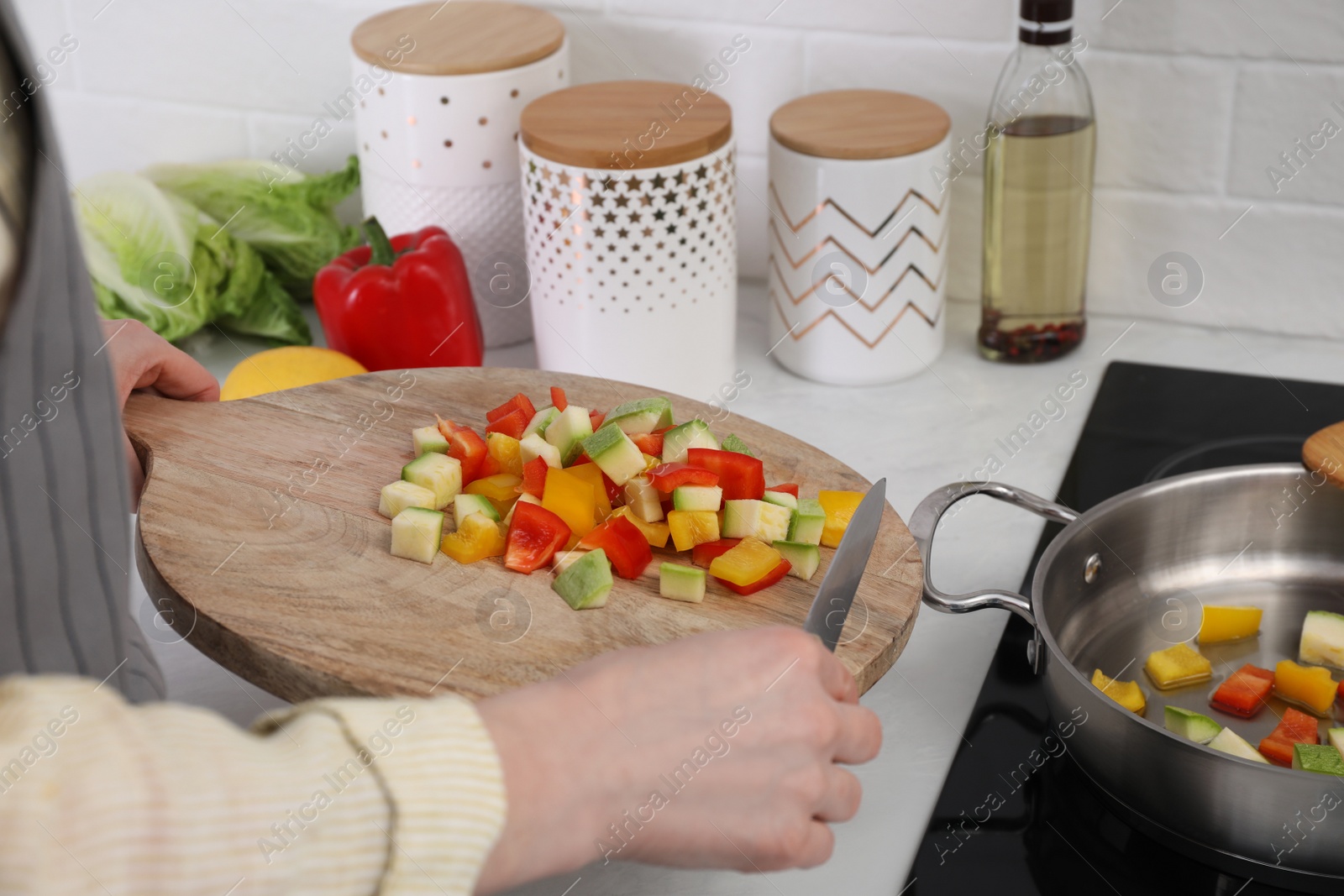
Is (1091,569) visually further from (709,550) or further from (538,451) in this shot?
(538,451)

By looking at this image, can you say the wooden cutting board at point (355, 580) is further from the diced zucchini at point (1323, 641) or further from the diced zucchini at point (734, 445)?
the diced zucchini at point (1323, 641)

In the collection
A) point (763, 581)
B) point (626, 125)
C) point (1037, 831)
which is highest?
point (626, 125)

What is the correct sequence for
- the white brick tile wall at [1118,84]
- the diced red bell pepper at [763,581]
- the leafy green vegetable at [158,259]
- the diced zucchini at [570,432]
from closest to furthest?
1. the diced red bell pepper at [763,581]
2. the diced zucchini at [570,432]
3. the white brick tile wall at [1118,84]
4. the leafy green vegetable at [158,259]

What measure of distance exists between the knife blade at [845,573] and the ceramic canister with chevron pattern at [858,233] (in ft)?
1.47

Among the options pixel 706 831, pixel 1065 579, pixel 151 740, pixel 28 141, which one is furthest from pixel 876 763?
pixel 28 141

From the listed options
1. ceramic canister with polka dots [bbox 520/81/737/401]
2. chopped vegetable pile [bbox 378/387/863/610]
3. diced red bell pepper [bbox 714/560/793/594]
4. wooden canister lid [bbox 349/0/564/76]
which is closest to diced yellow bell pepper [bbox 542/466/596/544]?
chopped vegetable pile [bbox 378/387/863/610]

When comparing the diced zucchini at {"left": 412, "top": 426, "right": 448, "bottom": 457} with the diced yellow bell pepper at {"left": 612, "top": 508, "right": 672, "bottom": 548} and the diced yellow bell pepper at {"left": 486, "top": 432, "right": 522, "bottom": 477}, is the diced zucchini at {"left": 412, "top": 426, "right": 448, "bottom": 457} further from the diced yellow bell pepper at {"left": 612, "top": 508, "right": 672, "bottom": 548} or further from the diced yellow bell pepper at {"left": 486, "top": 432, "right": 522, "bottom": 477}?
the diced yellow bell pepper at {"left": 612, "top": 508, "right": 672, "bottom": 548}

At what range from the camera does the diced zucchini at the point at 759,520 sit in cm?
82

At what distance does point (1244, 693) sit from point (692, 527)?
38cm

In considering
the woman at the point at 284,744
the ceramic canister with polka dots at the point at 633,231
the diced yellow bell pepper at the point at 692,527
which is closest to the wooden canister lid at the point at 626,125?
the ceramic canister with polka dots at the point at 633,231

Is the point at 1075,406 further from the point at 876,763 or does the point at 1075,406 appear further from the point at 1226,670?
the point at 876,763

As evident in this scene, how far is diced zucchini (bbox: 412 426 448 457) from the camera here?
0.92 m

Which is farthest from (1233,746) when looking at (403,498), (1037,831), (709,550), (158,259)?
(158,259)

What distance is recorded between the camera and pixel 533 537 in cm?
83
